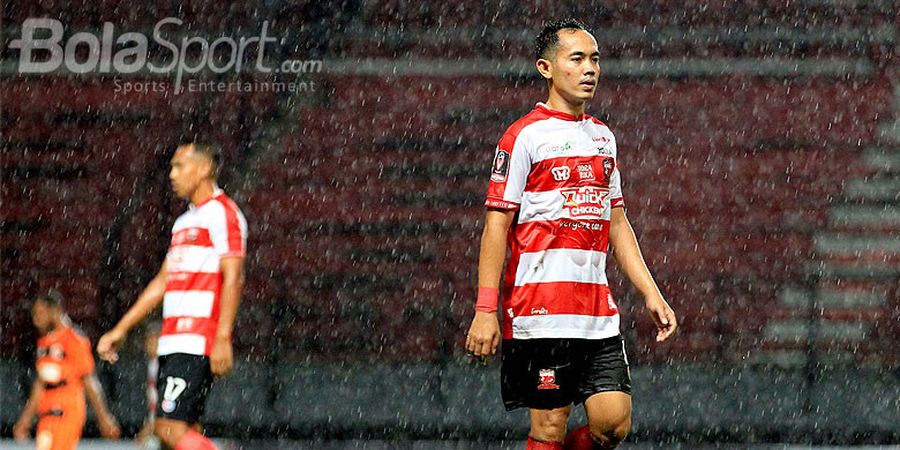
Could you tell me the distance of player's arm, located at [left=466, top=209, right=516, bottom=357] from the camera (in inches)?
180

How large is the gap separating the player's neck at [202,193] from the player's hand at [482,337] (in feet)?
6.93

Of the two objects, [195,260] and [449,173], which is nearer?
[195,260]

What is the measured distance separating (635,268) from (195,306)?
6.84 ft

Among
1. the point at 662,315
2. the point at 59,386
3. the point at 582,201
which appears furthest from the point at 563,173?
the point at 59,386

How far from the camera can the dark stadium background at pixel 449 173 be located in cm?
1197

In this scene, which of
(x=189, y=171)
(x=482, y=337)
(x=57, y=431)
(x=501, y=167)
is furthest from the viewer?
(x=57, y=431)

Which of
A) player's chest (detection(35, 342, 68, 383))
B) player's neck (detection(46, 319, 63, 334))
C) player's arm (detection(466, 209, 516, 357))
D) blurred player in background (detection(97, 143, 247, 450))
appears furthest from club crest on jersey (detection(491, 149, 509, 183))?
player's neck (detection(46, 319, 63, 334))

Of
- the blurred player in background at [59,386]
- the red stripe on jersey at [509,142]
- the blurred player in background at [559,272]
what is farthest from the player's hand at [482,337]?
the blurred player in background at [59,386]

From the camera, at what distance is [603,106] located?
1223 centimetres

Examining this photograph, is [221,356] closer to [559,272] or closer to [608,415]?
[559,272]

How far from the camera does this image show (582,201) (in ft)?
15.7

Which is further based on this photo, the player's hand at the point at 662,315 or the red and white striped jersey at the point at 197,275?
the red and white striped jersey at the point at 197,275


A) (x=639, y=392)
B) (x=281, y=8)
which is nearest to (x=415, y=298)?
(x=639, y=392)

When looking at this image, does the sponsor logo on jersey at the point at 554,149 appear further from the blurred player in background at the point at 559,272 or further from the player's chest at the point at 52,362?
the player's chest at the point at 52,362
